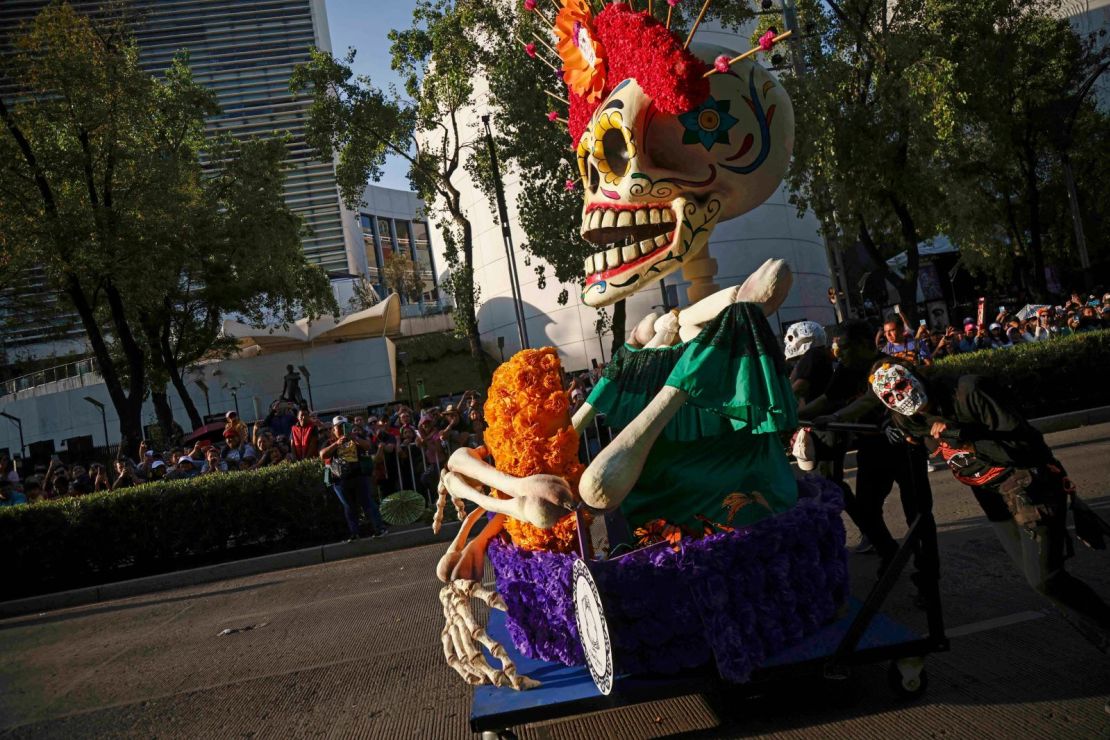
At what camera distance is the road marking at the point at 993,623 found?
4.58 meters

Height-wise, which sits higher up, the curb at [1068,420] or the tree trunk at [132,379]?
the tree trunk at [132,379]

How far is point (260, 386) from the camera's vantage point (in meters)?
30.7

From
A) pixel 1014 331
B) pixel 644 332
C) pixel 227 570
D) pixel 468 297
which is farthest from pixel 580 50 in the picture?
pixel 468 297

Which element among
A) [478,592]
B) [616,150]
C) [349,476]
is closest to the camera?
[478,592]

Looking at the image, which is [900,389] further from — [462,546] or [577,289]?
[577,289]

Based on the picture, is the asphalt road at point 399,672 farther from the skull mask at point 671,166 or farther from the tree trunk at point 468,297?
the tree trunk at point 468,297

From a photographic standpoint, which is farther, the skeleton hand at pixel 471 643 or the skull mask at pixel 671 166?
the skull mask at pixel 671 166

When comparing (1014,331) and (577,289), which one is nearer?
(1014,331)

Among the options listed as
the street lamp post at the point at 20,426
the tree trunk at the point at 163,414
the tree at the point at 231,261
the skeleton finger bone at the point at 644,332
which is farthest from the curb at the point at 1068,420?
the street lamp post at the point at 20,426

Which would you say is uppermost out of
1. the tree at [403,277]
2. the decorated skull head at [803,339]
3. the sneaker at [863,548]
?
the tree at [403,277]

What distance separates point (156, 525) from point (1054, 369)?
12024 millimetres

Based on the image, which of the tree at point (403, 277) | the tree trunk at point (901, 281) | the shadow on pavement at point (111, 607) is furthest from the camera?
the tree at point (403, 277)

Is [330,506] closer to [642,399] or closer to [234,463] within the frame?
[234,463]

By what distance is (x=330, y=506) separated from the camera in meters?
11.9
